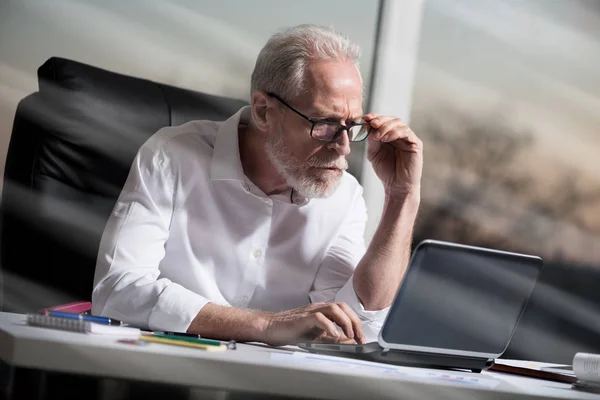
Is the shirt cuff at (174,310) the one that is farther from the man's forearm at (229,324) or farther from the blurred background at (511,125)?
the blurred background at (511,125)

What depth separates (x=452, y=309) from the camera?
1160 millimetres

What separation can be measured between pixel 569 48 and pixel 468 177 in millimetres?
627

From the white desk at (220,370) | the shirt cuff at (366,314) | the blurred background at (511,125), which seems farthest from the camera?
the blurred background at (511,125)

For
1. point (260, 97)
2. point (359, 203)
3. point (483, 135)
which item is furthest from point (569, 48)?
point (260, 97)

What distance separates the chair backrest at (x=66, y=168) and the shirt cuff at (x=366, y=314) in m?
0.61

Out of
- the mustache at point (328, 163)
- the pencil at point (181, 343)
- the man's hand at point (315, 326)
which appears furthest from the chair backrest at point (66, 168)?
the pencil at point (181, 343)

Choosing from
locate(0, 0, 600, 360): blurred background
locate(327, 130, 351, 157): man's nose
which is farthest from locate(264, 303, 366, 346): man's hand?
locate(0, 0, 600, 360): blurred background

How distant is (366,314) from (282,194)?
1.20ft

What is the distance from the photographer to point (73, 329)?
1.03m

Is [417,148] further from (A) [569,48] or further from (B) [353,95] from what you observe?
(A) [569,48]

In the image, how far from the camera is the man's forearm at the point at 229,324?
4.27 ft

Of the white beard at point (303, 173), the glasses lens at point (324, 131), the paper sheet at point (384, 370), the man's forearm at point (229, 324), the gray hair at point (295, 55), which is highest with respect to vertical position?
the gray hair at point (295, 55)

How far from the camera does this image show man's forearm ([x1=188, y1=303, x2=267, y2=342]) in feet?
4.27

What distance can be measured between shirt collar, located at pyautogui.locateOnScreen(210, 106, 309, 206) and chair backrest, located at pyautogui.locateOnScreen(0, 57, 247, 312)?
0.72 ft
